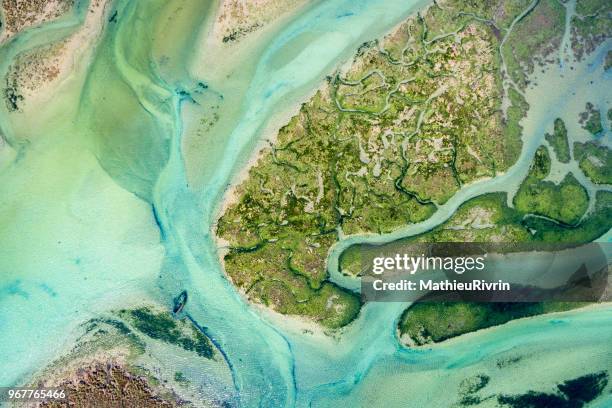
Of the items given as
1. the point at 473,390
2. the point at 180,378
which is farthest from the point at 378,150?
the point at 180,378

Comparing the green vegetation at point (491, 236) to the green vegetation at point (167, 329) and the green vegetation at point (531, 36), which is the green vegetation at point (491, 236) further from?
the green vegetation at point (167, 329)

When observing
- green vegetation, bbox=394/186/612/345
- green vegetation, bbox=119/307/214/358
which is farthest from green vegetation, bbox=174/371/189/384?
green vegetation, bbox=394/186/612/345

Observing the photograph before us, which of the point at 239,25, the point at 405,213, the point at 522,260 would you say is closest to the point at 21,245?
the point at 239,25

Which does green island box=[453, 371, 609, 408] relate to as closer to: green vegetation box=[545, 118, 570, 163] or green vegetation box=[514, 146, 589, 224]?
green vegetation box=[514, 146, 589, 224]

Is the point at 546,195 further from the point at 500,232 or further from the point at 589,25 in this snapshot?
the point at 589,25

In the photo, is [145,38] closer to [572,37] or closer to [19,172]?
[19,172]
